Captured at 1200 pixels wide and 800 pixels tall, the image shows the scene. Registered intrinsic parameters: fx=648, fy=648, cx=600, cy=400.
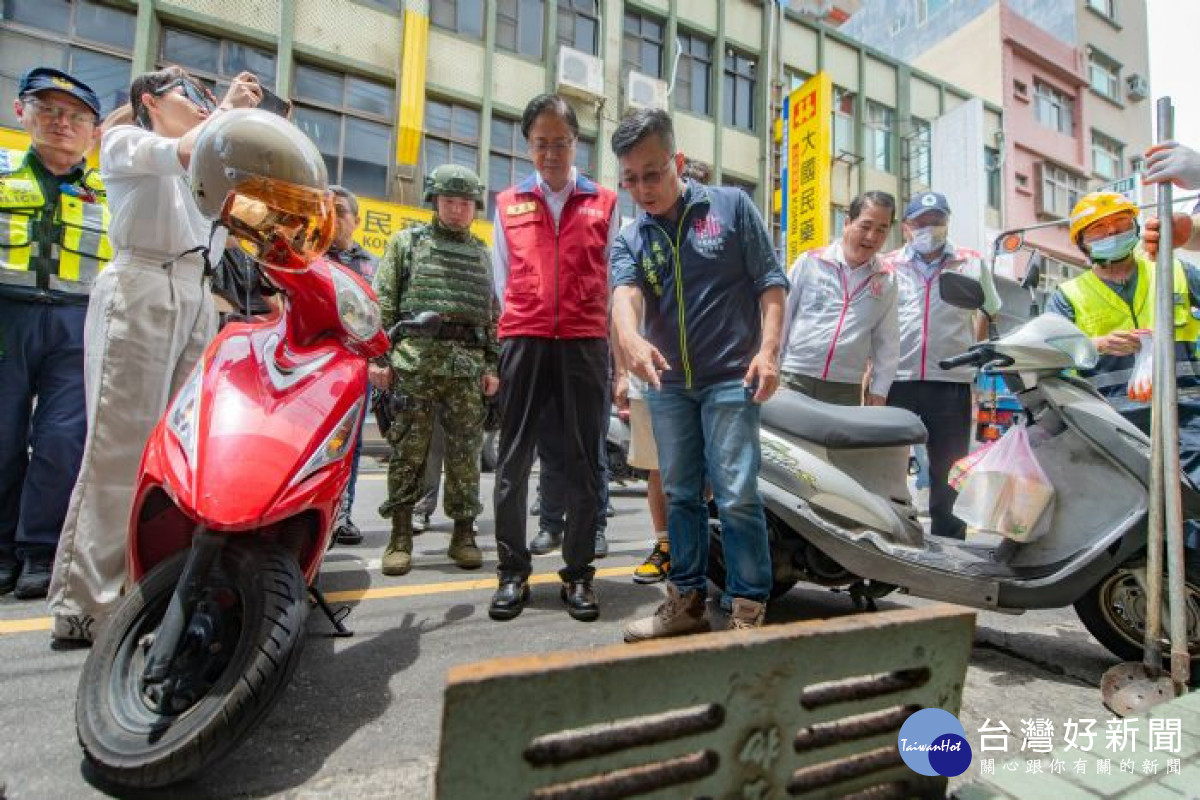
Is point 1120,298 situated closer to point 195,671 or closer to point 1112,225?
point 1112,225

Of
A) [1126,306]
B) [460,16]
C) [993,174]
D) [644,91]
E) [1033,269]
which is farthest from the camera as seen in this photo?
[993,174]

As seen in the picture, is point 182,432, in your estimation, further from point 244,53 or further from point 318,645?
point 244,53

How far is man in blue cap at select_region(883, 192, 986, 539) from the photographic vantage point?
10.6 ft

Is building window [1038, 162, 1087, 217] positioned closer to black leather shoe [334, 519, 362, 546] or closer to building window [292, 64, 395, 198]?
building window [292, 64, 395, 198]

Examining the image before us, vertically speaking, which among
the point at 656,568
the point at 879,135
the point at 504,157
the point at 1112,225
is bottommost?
the point at 656,568

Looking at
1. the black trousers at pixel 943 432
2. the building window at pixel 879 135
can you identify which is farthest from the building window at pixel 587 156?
the black trousers at pixel 943 432

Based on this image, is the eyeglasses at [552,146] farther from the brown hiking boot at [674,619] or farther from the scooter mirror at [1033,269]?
the scooter mirror at [1033,269]

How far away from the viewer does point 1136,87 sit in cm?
2361

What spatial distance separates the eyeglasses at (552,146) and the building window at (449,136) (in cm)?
1079

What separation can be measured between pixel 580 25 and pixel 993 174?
14.5m

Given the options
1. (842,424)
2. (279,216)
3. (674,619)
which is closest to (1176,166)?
(842,424)

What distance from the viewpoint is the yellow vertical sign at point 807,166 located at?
12.8m

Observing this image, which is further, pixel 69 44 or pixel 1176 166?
pixel 69 44

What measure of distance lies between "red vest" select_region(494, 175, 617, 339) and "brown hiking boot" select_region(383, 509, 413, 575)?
1126 mm
